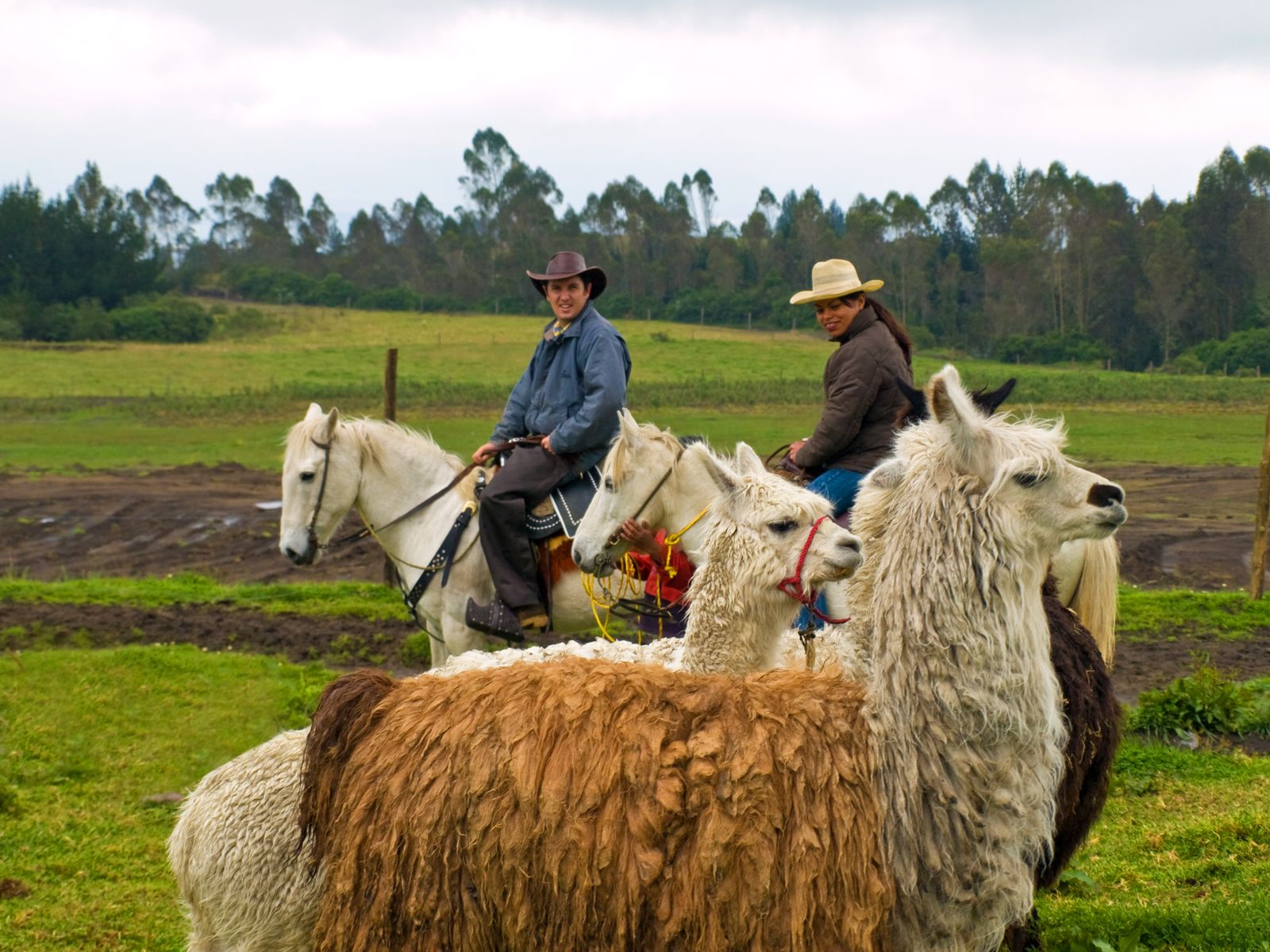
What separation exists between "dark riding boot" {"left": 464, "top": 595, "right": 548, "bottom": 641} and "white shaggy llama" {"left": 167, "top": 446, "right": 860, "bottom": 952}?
306cm

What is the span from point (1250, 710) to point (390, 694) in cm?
718

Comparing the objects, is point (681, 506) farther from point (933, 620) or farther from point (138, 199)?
point (138, 199)

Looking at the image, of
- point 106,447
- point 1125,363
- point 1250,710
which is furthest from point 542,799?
point 1125,363

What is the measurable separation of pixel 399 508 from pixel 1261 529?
946 cm

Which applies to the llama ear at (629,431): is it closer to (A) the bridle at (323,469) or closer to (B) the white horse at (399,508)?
(B) the white horse at (399,508)

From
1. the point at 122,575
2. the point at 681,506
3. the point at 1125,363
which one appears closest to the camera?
the point at 681,506

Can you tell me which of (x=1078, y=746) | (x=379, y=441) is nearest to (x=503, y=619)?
(x=379, y=441)

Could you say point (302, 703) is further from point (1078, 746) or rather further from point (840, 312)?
point (1078, 746)

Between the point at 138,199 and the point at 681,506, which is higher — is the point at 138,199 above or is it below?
above

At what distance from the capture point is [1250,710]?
8.24m

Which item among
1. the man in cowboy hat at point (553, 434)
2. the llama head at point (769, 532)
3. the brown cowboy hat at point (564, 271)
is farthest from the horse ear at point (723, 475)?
the brown cowboy hat at point (564, 271)

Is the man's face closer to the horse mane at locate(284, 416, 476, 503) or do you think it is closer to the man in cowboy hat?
the man in cowboy hat

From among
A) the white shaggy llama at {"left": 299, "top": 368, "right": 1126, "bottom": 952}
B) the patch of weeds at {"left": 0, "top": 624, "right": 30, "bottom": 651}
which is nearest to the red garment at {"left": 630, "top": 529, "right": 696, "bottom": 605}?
the white shaggy llama at {"left": 299, "top": 368, "right": 1126, "bottom": 952}

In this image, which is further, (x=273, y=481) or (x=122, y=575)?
(x=273, y=481)
